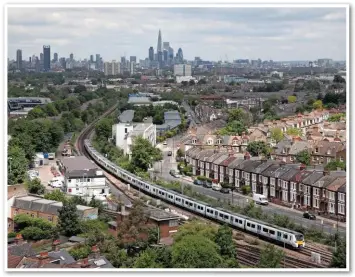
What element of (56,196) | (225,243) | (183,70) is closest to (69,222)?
(56,196)

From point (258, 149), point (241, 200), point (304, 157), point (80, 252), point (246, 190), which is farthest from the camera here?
point (258, 149)

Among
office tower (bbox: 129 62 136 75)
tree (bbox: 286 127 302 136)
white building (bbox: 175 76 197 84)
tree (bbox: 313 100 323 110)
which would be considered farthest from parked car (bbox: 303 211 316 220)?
white building (bbox: 175 76 197 84)

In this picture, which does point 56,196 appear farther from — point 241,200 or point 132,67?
point 132,67

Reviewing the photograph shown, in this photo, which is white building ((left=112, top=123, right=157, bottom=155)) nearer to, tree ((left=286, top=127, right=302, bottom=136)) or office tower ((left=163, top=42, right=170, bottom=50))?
office tower ((left=163, top=42, right=170, bottom=50))

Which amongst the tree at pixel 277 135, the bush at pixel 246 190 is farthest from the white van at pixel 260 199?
the tree at pixel 277 135

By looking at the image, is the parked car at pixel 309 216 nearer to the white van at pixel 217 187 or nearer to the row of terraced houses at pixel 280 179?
the row of terraced houses at pixel 280 179

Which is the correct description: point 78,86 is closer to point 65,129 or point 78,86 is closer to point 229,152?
point 65,129
